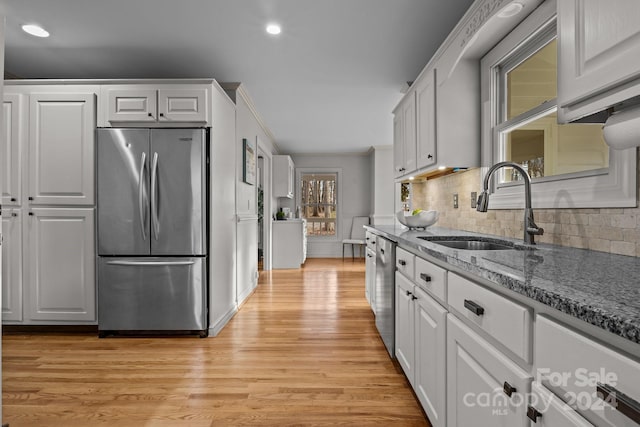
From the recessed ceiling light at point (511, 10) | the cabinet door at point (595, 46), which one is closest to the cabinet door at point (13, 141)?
the recessed ceiling light at point (511, 10)

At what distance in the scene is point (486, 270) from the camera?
0.97m

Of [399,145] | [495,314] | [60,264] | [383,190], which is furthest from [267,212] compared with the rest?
[495,314]

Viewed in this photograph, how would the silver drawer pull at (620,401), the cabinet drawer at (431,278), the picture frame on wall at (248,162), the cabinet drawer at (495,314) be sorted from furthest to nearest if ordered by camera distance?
the picture frame on wall at (248,162) → the cabinet drawer at (431,278) → the cabinet drawer at (495,314) → the silver drawer pull at (620,401)

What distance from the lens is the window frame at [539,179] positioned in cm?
131

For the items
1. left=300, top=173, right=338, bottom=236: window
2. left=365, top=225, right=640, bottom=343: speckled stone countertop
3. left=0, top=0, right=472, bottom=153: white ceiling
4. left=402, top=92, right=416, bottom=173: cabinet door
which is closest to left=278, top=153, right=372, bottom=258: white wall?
left=300, top=173, right=338, bottom=236: window

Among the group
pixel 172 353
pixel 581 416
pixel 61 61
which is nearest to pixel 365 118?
pixel 61 61

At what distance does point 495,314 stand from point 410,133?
8.05 feet

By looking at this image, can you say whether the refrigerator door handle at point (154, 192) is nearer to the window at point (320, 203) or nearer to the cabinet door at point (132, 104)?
the cabinet door at point (132, 104)

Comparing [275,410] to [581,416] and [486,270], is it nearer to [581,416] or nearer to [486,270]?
[486,270]

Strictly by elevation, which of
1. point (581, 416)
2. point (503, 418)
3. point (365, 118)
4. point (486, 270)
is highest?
point (365, 118)

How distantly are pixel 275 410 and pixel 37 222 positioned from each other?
8.69 feet

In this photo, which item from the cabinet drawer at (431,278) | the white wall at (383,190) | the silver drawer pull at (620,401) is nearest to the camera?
the silver drawer pull at (620,401)

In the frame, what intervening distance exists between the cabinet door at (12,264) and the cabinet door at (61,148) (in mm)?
249

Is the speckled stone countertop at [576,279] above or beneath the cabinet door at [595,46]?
beneath
